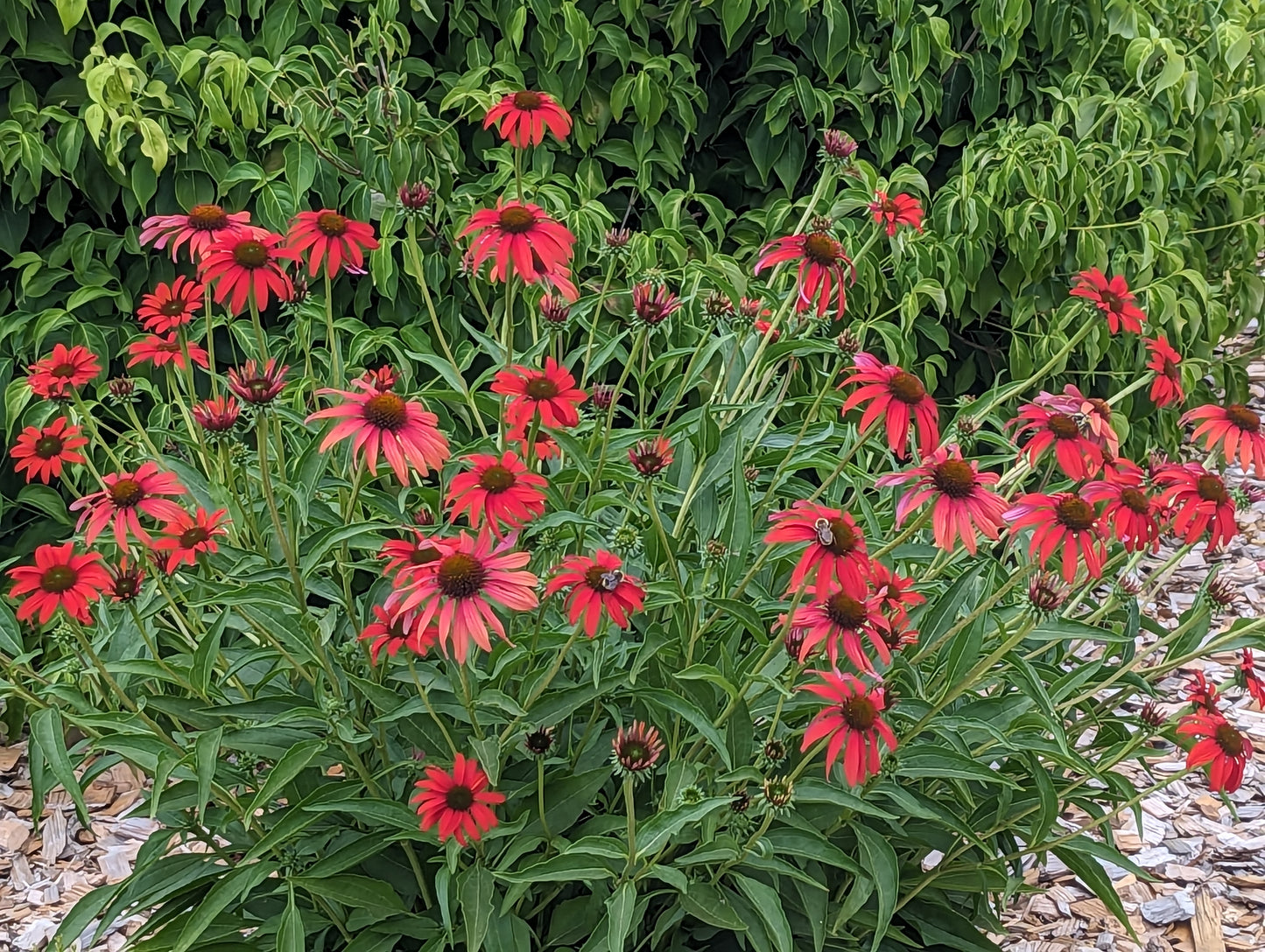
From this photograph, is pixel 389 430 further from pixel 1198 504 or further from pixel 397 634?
pixel 1198 504

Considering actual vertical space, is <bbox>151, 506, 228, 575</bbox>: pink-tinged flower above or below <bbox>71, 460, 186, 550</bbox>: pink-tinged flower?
below

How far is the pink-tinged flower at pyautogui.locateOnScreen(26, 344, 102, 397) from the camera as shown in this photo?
162 centimetres

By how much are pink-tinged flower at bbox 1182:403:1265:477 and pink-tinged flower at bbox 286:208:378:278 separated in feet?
3.33

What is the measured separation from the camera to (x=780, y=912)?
142 cm

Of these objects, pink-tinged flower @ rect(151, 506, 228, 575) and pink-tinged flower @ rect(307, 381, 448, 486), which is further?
pink-tinged flower @ rect(151, 506, 228, 575)

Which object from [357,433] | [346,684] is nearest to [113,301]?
[346,684]

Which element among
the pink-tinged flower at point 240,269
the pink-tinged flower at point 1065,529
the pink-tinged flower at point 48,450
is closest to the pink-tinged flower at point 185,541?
the pink-tinged flower at point 48,450

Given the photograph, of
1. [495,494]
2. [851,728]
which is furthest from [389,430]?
[851,728]

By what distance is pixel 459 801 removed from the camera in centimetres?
135

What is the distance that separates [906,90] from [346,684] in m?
Result: 1.95

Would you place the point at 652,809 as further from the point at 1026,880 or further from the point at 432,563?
the point at 1026,880

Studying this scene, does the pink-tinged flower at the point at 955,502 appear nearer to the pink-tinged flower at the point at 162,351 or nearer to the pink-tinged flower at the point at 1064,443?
the pink-tinged flower at the point at 1064,443

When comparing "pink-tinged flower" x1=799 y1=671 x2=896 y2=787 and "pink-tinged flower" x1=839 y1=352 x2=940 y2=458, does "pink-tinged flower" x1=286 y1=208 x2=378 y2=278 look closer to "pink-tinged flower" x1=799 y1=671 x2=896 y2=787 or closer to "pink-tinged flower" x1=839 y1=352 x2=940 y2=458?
"pink-tinged flower" x1=839 y1=352 x2=940 y2=458

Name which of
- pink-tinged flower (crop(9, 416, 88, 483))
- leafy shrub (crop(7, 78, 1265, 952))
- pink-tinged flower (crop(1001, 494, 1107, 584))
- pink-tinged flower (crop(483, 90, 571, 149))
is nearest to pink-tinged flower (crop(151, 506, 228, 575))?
leafy shrub (crop(7, 78, 1265, 952))
